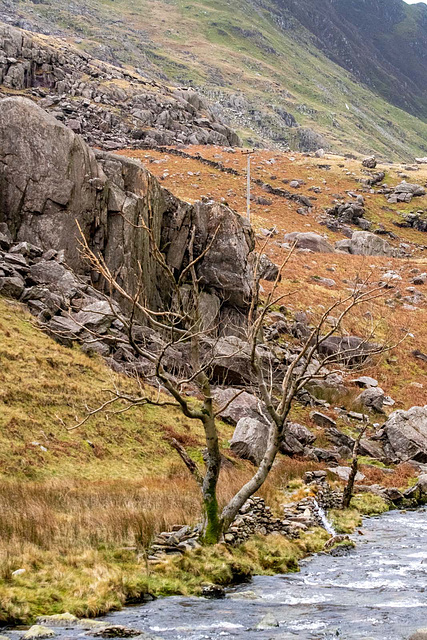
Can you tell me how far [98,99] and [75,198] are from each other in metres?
81.1

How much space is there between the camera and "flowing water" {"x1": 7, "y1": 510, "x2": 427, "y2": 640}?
922 centimetres

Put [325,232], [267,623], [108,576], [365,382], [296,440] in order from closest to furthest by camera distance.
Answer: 1. [267,623]
2. [108,576]
3. [296,440]
4. [365,382]
5. [325,232]

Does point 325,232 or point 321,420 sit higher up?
point 325,232

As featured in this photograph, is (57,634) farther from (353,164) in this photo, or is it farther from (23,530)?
(353,164)

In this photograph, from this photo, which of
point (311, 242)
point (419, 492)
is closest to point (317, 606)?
point (419, 492)

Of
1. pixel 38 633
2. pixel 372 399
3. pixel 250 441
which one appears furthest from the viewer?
pixel 372 399

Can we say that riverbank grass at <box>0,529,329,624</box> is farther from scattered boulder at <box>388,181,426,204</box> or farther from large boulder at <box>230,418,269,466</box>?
scattered boulder at <box>388,181,426,204</box>

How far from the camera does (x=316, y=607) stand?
1062cm

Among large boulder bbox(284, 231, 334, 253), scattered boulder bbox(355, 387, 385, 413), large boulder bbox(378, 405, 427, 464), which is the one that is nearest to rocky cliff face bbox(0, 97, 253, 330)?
scattered boulder bbox(355, 387, 385, 413)

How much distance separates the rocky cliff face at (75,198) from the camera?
29.2 m

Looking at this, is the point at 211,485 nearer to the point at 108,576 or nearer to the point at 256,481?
the point at 256,481

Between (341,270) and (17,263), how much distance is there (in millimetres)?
34957

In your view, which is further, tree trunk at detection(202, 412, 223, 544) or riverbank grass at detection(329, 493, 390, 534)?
riverbank grass at detection(329, 493, 390, 534)

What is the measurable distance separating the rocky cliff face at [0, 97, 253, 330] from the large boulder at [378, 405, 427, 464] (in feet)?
31.7
